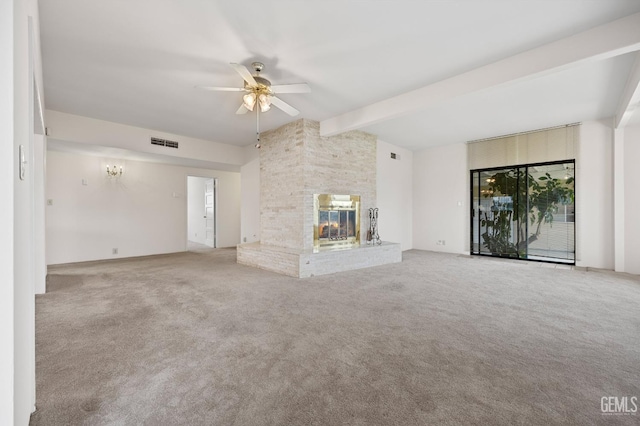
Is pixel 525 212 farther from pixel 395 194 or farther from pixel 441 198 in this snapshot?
pixel 395 194

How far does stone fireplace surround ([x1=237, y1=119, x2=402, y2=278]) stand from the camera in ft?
17.0

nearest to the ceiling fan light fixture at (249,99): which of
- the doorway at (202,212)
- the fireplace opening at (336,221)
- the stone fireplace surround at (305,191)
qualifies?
the stone fireplace surround at (305,191)

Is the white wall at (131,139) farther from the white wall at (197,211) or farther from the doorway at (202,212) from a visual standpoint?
the white wall at (197,211)

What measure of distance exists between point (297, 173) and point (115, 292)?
11.3ft

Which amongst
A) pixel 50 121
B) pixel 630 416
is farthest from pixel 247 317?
pixel 50 121

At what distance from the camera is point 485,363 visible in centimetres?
213

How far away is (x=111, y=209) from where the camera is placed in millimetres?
6566

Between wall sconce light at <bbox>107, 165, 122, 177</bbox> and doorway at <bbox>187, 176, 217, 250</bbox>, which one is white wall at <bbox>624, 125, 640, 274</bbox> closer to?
doorway at <bbox>187, 176, 217, 250</bbox>

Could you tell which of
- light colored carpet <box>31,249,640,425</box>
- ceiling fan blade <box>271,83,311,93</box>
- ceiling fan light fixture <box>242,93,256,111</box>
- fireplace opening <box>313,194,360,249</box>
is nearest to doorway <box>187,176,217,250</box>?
fireplace opening <box>313,194,360,249</box>

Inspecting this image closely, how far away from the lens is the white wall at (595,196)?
5.33m

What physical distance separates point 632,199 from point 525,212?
1.65 metres

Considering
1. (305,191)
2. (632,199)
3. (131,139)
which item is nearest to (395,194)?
(305,191)

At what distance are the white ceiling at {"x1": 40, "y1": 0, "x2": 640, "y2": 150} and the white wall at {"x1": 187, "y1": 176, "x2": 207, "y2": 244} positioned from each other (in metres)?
4.76

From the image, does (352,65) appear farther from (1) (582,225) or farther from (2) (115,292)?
(1) (582,225)
